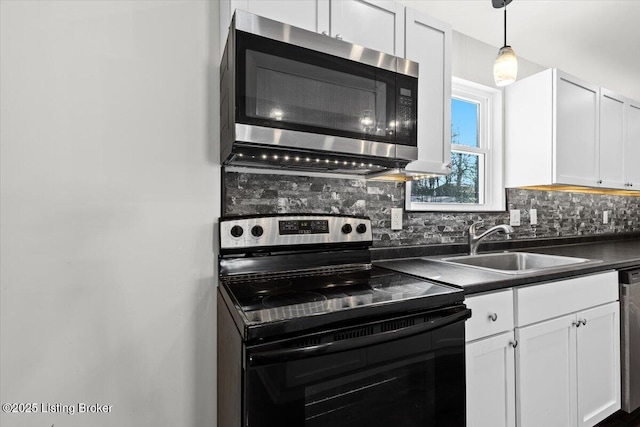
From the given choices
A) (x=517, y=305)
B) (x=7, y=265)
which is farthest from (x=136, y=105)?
(x=517, y=305)

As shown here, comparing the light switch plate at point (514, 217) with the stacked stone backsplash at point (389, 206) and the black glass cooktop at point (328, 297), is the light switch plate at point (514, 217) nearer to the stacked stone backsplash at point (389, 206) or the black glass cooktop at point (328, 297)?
the stacked stone backsplash at point (389, 206)

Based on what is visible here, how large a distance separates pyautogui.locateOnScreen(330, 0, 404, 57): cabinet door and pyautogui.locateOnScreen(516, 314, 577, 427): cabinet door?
1.38 m

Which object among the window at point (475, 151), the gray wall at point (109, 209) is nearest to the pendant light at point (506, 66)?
the window at point (475, 151)

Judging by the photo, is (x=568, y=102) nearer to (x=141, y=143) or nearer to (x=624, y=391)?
(x=624, y=391)

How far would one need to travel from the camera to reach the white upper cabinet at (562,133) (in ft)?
7.17

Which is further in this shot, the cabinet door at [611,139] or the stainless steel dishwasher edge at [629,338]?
the cabinet door at [611,139]

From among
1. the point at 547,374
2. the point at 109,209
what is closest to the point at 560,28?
the point at 547,374

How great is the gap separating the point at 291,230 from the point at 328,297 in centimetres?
43

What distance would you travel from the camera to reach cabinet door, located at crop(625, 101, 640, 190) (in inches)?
107

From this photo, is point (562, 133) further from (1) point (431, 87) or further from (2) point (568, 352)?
(2) point (568, 352)

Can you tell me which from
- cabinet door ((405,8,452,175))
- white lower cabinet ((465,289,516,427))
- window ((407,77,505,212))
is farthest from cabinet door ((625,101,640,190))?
white lower cabinet ((465,289,516,427))

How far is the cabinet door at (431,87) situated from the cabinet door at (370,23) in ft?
0.26

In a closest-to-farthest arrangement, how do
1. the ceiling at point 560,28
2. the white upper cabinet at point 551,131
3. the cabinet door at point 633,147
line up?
the ceiling at point 560,28, the white upper cabinet at point 551,131, the cabinet door at point 633,147

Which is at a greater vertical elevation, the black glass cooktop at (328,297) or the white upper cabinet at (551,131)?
the white upper cabinet at (551,131)
